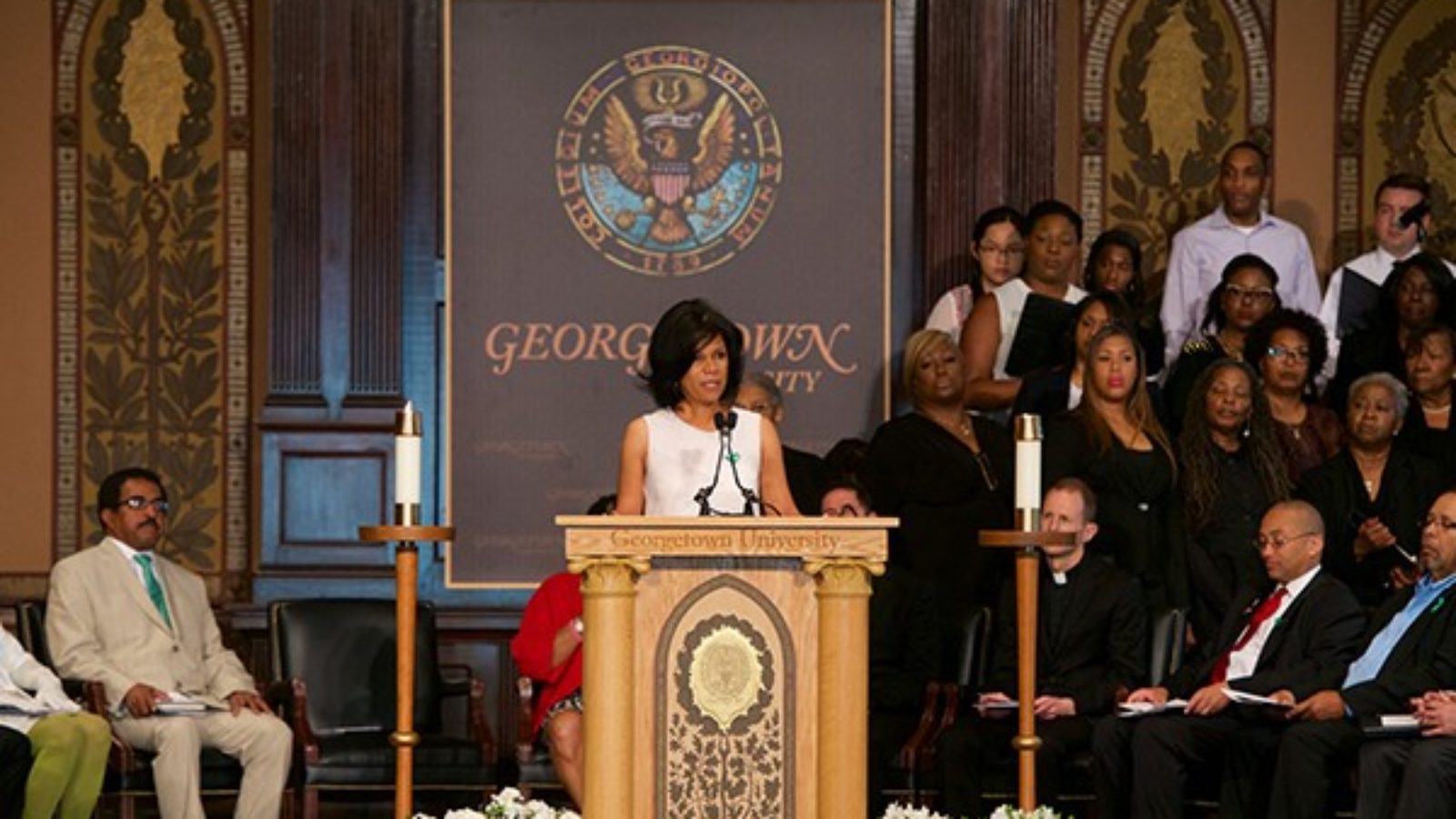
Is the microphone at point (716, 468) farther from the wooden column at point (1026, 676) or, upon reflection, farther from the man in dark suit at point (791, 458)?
the man in dark suit at point (791, 458)

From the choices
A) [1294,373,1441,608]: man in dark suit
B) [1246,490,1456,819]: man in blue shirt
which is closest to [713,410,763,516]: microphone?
[1246,490,1456,819]: man in blue shirt

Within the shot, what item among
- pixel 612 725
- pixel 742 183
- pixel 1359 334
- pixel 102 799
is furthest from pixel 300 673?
pixel 1359 334

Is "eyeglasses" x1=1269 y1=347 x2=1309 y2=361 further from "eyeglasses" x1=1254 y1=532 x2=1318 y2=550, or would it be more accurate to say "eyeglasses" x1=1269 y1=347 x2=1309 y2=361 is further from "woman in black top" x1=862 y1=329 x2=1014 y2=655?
"eyeglasses" x1=1254 y1=532 x2=1318 y2=550

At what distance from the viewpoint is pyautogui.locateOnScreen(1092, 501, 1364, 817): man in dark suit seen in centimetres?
866

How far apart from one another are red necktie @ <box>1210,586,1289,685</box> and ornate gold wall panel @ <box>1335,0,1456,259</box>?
332 centimetres

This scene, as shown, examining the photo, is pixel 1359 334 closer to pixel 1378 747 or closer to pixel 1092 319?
pixel 1092 319

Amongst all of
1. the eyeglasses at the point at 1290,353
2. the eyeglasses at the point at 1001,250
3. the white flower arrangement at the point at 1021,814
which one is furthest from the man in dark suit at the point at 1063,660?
the white flower arrangement at the point at 1021,814

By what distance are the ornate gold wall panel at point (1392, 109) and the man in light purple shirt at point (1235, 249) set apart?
1223 mm

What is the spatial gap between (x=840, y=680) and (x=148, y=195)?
5.90m

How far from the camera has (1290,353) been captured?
9.85 meters

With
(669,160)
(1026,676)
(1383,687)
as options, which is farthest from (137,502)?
(1383,687)

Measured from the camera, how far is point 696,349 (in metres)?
7.12

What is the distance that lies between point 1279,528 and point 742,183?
3.05m

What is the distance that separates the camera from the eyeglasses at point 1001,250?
33.9 ft
